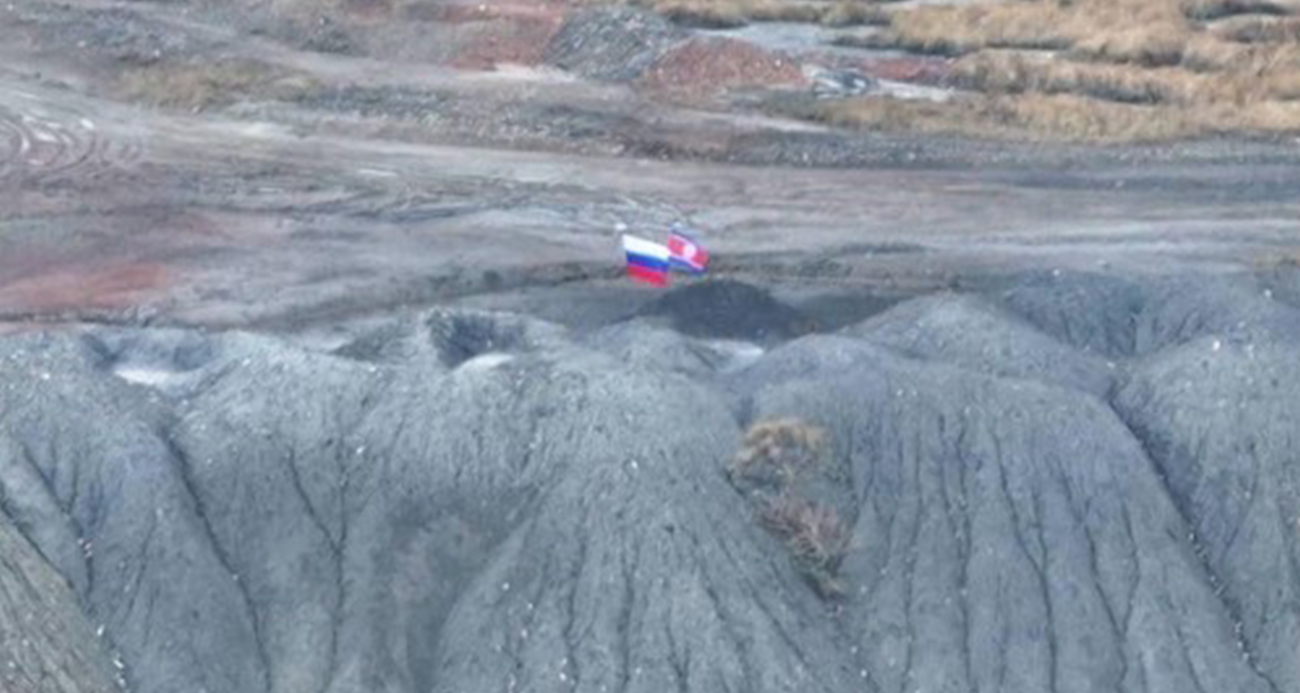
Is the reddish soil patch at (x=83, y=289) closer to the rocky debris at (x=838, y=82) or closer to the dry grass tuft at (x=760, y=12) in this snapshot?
the rocky debris at (x=838, y=82)

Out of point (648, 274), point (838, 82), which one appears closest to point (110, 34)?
point (838, 82)

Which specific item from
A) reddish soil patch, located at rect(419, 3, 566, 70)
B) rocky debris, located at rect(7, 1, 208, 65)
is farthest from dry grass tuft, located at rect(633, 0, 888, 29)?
rocky debris, located at rect(7, 1, 208, 65)

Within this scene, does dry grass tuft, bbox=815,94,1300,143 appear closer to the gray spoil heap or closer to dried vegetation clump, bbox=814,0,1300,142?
dried vegetation clump, bbox=814,0,1300,142

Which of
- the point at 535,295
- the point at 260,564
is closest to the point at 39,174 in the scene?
the point at 535,295

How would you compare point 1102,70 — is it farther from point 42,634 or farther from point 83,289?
point 42,634

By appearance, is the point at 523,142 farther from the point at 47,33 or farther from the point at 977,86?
the point at 47,33

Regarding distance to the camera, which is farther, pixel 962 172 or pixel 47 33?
pixel 47 33

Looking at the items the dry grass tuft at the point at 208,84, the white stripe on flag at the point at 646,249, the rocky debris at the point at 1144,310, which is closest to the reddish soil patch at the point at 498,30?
the dry grass tuft at the point at 208,84
